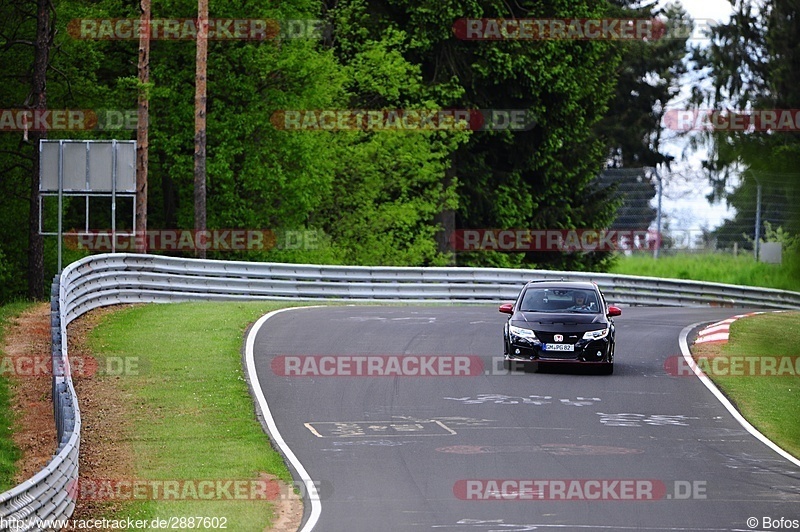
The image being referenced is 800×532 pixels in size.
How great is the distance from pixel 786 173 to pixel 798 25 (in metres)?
0.62

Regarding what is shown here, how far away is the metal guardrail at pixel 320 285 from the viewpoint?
27344 mm

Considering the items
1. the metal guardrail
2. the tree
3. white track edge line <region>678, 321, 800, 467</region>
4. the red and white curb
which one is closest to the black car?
white track edge line <region>678, 321, 800, 467</region>

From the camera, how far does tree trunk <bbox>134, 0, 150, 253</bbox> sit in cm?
3538

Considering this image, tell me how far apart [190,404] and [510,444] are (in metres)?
5.28

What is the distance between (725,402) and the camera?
19.2 meters

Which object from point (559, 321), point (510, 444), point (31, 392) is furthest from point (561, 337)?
point (31, 392)

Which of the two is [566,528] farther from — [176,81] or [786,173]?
[176,81]

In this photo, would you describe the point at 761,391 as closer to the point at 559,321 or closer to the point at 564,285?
the point at 559,321

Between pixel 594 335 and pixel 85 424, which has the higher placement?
pixel 594 335

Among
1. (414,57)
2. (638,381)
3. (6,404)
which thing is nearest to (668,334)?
(638,381)

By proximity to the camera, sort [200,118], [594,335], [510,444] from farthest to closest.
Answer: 1. [200,118]
2. [594,335]
3. [510,444]

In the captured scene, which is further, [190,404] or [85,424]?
[190,404]

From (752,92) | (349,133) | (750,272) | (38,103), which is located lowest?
(750,272)

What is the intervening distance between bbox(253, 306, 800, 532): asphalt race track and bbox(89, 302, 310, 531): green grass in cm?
61
